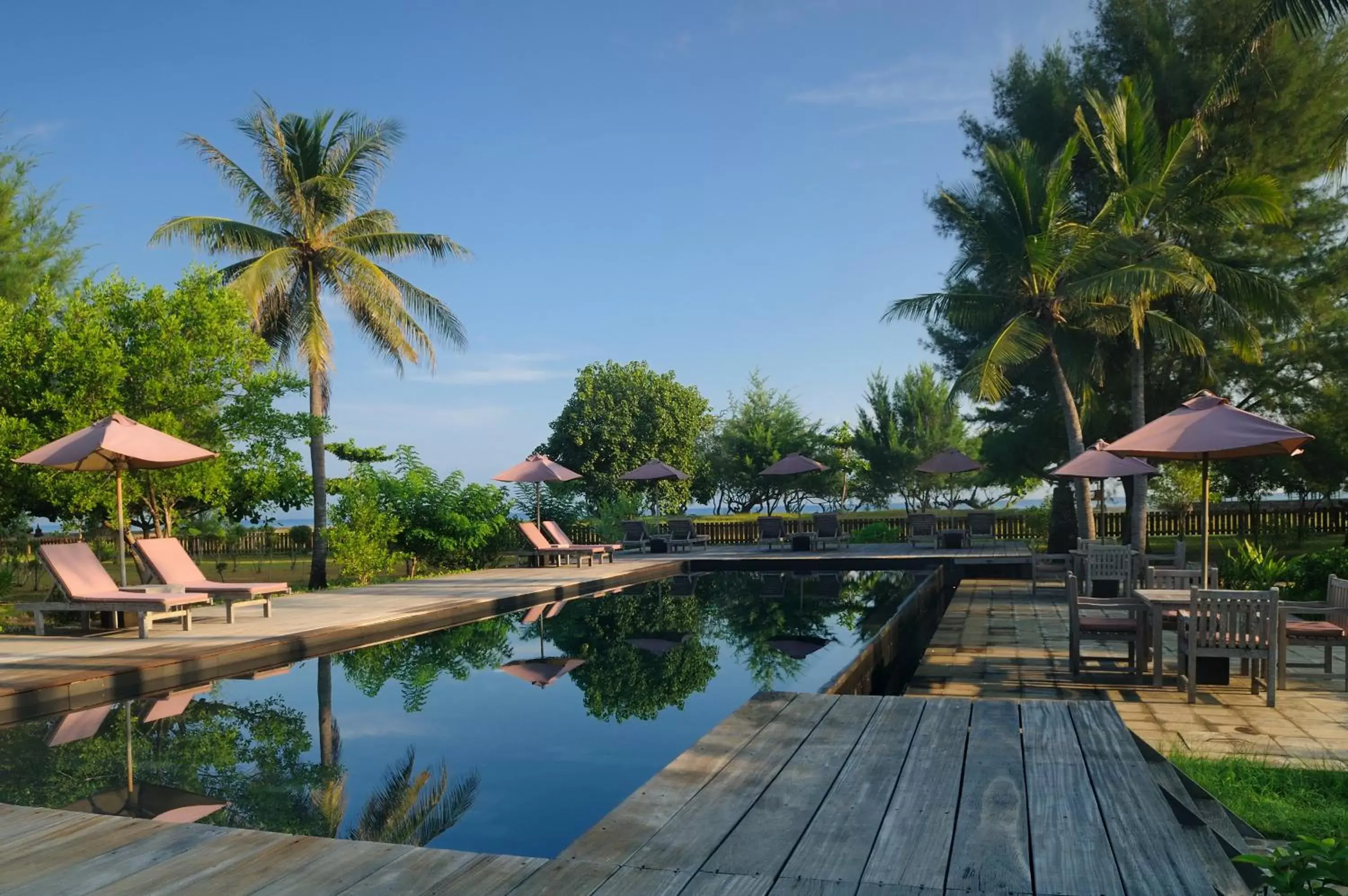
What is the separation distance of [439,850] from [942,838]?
150 centimetres

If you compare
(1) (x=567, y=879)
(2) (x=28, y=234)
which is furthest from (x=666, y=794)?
(2) (x=28, y=234)

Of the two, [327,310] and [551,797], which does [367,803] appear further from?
[327,310]

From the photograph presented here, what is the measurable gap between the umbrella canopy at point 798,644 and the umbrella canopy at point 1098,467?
428 centimetres

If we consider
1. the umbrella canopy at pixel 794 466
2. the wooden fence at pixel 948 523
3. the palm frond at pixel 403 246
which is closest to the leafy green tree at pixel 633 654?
the wooden fence at pixel 948 523

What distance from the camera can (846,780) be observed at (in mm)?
3297

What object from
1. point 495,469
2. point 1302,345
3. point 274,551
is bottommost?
point 274,551

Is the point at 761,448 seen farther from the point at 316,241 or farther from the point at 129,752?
the point at 129,752

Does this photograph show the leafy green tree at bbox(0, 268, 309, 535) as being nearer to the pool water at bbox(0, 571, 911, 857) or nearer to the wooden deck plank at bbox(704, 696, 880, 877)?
the pool water at bbox(0, 571, 911, 857)

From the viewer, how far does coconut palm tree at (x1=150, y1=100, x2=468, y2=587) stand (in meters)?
16.5

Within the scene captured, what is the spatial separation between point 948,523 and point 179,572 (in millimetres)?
19776

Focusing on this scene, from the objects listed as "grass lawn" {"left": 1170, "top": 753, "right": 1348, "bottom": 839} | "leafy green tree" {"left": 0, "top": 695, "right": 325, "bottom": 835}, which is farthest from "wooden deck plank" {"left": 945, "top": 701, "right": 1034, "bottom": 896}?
"leafy green tree" {"left": 0, "top": 695, "right": 325, "bottom": 835}

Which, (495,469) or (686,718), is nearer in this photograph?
(686,718)

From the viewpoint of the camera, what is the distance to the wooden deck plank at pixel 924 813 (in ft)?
8.05

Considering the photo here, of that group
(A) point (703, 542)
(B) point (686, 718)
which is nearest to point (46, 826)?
(B) point (686, 718)
